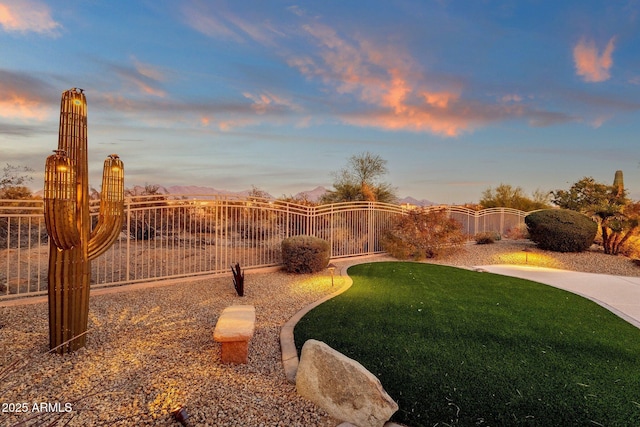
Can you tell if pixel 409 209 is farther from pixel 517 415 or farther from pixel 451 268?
pixel 517 415

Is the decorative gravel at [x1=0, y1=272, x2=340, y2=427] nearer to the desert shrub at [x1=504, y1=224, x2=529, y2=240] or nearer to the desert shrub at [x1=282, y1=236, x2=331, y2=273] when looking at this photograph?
the desert shrub at [x1=282, y1=236, x2=331, y2=273]

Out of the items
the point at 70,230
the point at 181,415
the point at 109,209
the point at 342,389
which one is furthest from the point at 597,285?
the point at 70,230

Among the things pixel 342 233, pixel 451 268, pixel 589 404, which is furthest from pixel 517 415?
pixel 342 233

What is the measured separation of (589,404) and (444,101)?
9.30m

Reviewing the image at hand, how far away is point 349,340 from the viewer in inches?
169

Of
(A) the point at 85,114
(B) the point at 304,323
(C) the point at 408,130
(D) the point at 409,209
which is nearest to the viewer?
(A) the point at 85,114

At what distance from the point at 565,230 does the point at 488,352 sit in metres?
9.74

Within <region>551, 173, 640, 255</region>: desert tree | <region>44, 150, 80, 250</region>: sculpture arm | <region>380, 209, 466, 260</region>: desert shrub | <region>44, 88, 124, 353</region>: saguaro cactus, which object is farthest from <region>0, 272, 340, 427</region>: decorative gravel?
<region>551, 173, 640, 255</region>: desert tree

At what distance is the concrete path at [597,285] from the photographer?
641 centimetres

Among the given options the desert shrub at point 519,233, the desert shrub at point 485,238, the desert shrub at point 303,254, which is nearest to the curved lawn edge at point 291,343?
the desert shrub at point 303,254

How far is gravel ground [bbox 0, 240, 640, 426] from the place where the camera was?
2768 mm

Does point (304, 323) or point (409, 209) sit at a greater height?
point (409, 209)

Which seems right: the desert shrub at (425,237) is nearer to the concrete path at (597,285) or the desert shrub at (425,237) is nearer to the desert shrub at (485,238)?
the concrete path at (597,285)

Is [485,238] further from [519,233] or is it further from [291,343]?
[291,343]
